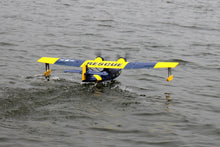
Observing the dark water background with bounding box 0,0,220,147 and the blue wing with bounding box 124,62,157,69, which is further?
the blue wing with bounding box 124,62,157,69

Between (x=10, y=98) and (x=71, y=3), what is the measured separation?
1458 inches

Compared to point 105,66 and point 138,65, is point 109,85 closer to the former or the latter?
point 105,66

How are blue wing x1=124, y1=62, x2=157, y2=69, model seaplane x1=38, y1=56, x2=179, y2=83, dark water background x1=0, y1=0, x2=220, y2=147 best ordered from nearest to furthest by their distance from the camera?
dark water background x1=0, y1=0, x2=220, y2=147
model seaplane x1=38, y1=56, x2=179, y2=83
blue wing x1=124, y1=62, x2=157, y2=69

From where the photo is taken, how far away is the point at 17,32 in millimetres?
33438

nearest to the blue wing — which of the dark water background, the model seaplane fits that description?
the model seaplane

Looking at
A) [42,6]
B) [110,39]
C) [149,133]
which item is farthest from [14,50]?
[42,6]

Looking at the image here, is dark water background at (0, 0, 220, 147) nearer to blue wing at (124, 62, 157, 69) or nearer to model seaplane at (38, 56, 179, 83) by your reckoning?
model seaplane at (38, 56, 179, 83)

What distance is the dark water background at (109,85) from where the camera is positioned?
13961 mm

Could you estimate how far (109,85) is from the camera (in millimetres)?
20375

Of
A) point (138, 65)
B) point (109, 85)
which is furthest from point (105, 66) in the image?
point (138, 65)

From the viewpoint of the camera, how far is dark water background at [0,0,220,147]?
14.0 metres

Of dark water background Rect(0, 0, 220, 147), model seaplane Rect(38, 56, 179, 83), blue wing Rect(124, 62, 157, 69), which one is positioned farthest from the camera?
blue wing Rect(124, 62, 157, 69)

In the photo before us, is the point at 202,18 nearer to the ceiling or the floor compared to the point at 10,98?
nearer to the ceiling

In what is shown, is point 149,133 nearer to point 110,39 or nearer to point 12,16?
point 110,39
